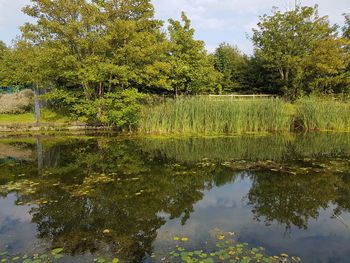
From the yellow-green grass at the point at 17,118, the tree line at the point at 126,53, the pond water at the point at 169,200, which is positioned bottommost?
the pond water at the point at 169,200

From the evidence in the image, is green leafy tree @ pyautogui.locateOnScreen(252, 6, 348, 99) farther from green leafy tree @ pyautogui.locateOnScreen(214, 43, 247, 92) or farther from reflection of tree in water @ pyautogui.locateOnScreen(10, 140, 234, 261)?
reflection of tree in water @ pyautogui.locateOnScreen(10, 140, 234, 261)

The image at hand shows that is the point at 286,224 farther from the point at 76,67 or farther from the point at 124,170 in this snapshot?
the point at 76,67

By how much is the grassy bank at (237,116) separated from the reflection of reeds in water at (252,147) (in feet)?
3.33

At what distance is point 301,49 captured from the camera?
2159cm

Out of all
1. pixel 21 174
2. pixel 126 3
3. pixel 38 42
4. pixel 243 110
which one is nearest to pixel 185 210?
pixel 21 174

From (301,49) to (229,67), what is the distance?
629 cm

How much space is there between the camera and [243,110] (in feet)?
39.0

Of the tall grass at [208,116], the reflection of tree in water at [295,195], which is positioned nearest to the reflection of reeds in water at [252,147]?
the tall grass at [208,116]

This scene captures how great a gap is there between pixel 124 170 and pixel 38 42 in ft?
32.1

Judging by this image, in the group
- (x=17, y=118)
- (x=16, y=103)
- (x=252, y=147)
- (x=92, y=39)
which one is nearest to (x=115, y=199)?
(x=252, y=147)

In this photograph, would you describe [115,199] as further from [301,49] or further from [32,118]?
[301,49]

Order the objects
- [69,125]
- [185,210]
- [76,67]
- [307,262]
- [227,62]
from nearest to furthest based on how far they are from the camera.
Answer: [307,262]
[185,210]
[76,67]
[69,125]
[227,62]

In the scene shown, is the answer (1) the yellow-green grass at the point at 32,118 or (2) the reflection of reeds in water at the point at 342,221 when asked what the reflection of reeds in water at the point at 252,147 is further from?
(1) the yellow-green grass at the point at 32,118

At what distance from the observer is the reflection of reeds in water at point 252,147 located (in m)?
8.02
